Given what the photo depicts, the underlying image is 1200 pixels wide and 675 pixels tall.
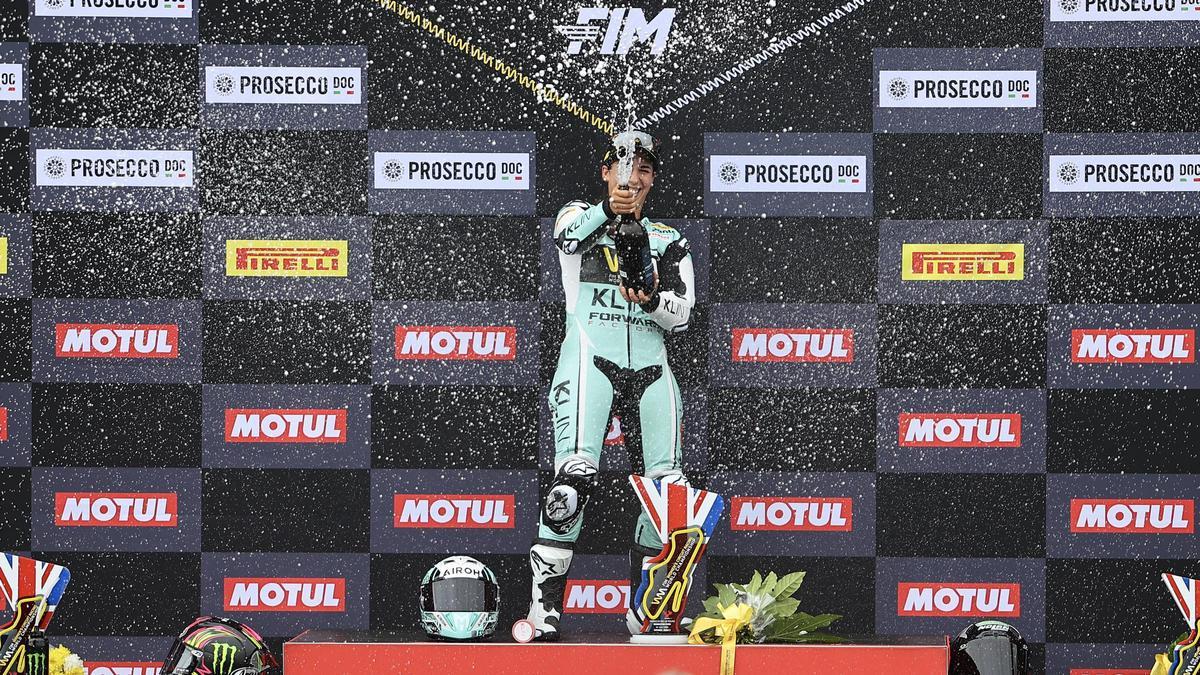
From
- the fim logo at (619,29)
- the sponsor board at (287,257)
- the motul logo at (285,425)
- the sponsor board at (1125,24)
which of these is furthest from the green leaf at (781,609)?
the sponsor board at (1125,24)

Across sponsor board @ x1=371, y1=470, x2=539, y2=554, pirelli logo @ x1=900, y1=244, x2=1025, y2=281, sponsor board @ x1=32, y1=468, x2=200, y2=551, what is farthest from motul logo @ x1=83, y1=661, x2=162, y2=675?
pirelli logo @ x1=900, y1=244, x2=1025, y2=281

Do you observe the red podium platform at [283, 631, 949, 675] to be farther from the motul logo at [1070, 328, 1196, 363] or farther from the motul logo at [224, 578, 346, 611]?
the motul logo at [1070, 328, 1196, 363]

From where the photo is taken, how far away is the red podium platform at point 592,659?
103 inches

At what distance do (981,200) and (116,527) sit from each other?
2.71 meters

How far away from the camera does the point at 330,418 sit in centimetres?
351

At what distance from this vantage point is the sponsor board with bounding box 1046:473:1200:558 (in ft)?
11.4

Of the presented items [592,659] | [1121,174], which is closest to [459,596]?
[592,659]

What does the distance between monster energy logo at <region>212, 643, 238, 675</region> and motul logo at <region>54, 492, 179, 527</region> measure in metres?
1.04

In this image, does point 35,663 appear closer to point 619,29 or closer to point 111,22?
point 111,22

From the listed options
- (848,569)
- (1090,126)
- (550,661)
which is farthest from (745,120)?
(550,661)

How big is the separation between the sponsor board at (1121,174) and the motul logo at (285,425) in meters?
2.17

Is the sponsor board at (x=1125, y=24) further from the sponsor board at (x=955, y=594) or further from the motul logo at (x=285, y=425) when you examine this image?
the motul logo at (x=285, y=425)

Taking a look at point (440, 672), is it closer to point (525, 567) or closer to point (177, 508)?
point (525, 567)

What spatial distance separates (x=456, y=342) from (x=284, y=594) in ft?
2.94
